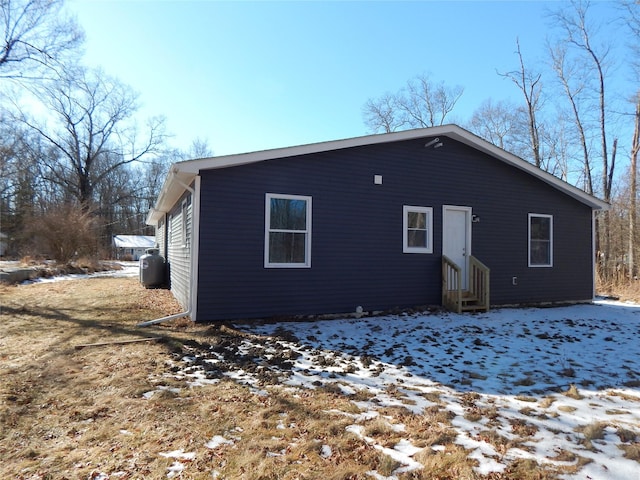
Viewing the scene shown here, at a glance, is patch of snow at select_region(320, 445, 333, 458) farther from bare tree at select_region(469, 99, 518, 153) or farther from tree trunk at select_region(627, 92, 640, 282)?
bare tree at select_region(469, 99, 518, 153)

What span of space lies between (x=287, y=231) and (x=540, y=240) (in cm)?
692

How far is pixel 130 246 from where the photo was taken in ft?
125

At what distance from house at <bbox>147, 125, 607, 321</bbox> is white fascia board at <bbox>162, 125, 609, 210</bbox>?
0.03 meters

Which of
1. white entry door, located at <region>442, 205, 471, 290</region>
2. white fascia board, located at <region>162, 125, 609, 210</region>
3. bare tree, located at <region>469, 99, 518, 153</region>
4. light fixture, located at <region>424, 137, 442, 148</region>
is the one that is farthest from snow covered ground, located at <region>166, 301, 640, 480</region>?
bare tree, located at <region>469, 99, 518, 153</region>

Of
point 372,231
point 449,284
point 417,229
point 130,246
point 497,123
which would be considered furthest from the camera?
point 130,246

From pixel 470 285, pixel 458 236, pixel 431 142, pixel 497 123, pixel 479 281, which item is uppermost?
pixel 497 123

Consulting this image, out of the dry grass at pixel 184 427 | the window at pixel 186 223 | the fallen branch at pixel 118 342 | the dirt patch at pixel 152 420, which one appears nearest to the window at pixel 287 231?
the window at pixel 186 223

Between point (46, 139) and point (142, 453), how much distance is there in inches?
1509

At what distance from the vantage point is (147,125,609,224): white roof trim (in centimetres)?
654

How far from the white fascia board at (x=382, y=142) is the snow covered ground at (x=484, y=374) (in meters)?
2.86

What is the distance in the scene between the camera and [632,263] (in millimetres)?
14797

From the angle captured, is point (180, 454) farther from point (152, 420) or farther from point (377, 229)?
point (377, 229)

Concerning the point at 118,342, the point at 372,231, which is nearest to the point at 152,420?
the point at 118,342

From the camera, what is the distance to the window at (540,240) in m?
9.98
